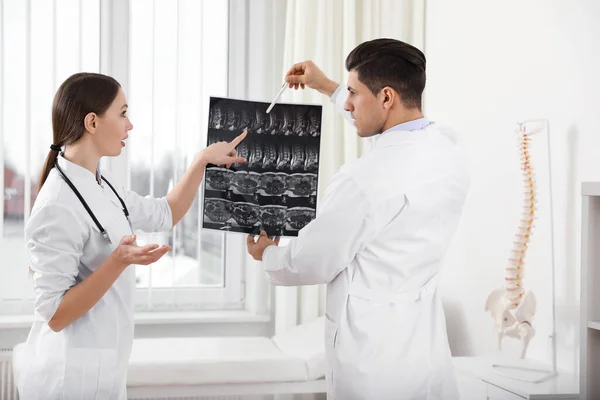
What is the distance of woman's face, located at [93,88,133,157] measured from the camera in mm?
1718

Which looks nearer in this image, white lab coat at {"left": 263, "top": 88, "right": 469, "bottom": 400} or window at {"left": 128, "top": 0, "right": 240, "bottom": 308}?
white lab coat at {"left": 263, "top": 88, "right": 469, "bottom": 400}

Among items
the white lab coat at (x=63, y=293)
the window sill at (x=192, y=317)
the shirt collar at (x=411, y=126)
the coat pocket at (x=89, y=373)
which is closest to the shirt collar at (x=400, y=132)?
the shirt collar at (x=411, y=126)

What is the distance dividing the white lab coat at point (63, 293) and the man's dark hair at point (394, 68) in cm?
74

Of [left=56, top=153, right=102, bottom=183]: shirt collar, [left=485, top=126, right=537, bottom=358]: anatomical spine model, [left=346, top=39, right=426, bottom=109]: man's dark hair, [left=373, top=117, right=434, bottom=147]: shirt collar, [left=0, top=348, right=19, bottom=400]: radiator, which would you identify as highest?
[left=346, top=39, right=426, bottom=109]: man's dark hair

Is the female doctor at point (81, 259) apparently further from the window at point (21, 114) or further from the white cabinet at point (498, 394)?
the window at point (21, 114)

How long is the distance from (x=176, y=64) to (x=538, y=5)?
177 cm

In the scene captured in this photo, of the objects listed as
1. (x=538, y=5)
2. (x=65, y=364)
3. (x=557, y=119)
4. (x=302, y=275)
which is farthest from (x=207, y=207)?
(x=538, y=5)

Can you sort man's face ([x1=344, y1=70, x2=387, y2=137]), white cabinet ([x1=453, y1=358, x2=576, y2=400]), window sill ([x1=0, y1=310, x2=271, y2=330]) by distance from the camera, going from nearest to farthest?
man's face ([x1=344, y1=70, x2=387, y2=137]) < white cabinet ([x1=453, y1=358, x2=576, y2=400]) < window sill ([x1=0, y1=310, x2=271, y2=330])

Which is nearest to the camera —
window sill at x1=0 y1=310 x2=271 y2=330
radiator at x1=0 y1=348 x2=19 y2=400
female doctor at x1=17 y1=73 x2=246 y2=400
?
female doctor at x1=17 y1=73 x2=246 y2=400

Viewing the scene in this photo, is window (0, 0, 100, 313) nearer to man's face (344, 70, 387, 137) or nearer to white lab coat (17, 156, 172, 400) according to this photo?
white lab coat (17, 156, 172, 400)

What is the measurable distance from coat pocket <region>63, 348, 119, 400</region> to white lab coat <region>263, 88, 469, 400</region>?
0.47 metres

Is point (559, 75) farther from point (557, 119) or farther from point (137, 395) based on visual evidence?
point (137, 395)

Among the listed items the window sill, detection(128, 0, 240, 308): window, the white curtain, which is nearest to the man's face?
the white curtain

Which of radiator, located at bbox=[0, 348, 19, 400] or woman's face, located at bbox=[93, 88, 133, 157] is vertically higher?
woman's face, located at bbox=[93, 88, 133, 157]
